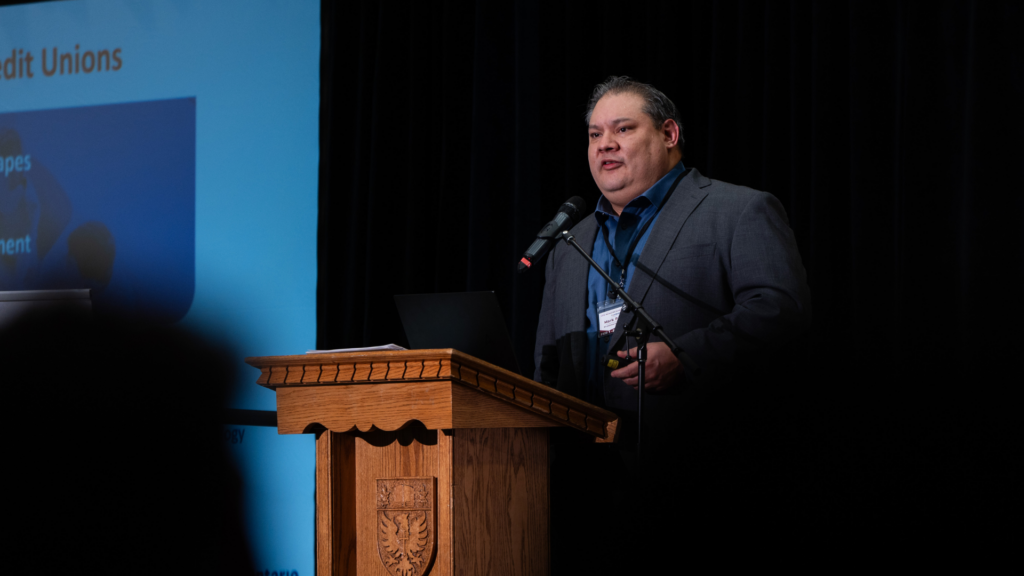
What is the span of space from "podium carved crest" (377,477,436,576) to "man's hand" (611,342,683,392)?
0.70 meters

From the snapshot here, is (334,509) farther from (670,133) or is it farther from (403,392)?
(670,133)

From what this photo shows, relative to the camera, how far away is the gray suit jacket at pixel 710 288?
7.38 feet

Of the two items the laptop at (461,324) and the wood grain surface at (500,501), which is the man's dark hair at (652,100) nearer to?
the laptop at (461,324)

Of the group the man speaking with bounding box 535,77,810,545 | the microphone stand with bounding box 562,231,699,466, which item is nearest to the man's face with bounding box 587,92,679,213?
the man speaking with bounding box 535,77,810,545

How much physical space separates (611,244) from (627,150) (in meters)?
0.29

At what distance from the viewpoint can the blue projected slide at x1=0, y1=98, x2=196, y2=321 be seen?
3723mm

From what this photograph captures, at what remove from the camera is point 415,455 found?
1.70m

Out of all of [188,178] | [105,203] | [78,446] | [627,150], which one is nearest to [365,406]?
[78,446]

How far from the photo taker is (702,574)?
2.36 meters

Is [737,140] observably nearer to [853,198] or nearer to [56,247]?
[853,198]

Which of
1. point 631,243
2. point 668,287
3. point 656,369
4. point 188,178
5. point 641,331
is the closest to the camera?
point 641,331

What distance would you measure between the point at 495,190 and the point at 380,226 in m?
0.51

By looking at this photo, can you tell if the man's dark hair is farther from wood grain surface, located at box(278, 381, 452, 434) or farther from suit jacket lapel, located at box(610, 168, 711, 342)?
wood grain surface, located at box(278, 381, 452, 434)

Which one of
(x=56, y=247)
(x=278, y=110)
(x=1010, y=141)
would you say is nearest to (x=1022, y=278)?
(x=1010, y=141)
